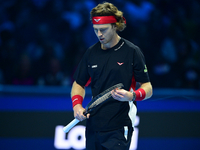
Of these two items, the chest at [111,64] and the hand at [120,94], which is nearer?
the hand at [120,94]

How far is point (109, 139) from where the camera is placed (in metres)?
2.69

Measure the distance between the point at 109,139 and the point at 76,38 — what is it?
3901 mm

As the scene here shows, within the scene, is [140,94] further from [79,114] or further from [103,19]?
[103,19]

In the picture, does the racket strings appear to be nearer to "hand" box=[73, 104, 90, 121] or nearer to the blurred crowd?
"hand" box=[73, 104, 90, 121]

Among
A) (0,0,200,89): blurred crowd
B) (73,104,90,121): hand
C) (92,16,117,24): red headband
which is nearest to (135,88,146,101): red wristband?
(73,104,90,121): hand

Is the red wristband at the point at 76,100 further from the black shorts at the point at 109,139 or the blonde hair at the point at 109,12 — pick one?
the blonde hair at the point at 109,12

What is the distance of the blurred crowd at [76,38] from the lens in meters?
5.95

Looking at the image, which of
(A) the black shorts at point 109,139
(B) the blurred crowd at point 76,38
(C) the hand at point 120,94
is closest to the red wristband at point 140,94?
(C) the hand at point 120,94

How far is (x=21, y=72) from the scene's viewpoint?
598cm

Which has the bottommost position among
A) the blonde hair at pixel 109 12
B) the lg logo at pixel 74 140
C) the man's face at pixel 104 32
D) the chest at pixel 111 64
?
the lg logo at pixel 74 140

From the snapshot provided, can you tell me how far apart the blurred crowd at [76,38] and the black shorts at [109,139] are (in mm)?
3137

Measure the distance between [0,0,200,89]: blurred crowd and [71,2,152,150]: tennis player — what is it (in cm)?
311

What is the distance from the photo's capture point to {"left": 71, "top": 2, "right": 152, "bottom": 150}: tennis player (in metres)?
2.70

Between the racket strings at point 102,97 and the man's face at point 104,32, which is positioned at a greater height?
the man's face at point 104,32
